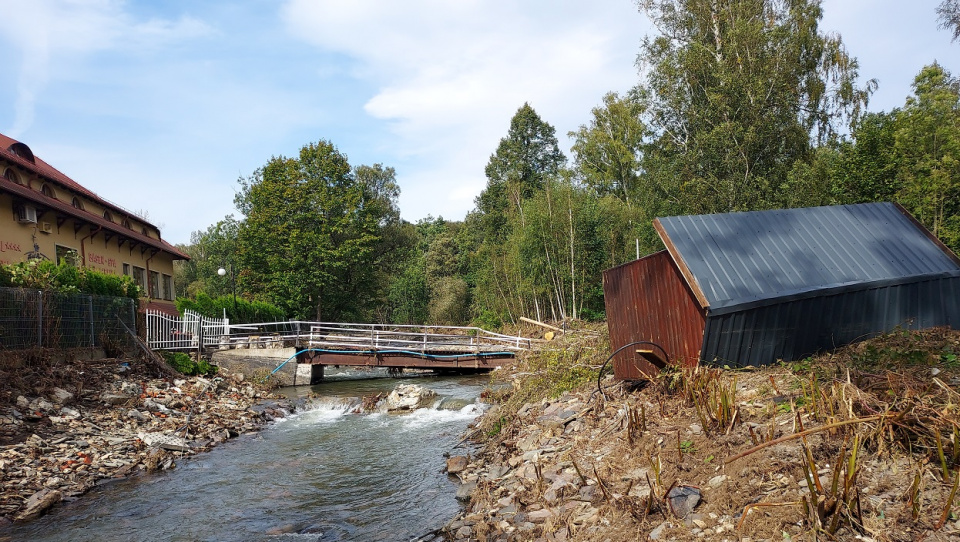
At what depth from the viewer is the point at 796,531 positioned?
13.9 feet

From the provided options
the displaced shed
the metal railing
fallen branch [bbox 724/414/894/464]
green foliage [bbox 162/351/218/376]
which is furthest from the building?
fallen branch [bbox 724/414/894/464]

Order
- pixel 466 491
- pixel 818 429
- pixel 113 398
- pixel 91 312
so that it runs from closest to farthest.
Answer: pixel 818 429
pixel 466 491
pixel 113 398
pixel 91 312

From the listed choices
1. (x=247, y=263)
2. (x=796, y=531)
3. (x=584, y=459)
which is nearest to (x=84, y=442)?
(x=584, y=459)

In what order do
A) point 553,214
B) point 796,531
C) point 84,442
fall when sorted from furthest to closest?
point 553,214 < point 84,442 < point 796,531

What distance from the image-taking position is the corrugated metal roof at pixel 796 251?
8.09 m

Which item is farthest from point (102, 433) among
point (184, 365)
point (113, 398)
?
point (184, 365)

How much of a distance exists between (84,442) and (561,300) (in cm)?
2714

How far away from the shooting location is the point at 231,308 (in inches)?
1214

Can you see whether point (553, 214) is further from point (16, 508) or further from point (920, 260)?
point (16, 508)

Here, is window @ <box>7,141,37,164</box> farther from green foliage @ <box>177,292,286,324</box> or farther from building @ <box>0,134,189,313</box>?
green foliage @ <box>177,292,286,324</box>

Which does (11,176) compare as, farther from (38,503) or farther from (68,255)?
(38,503)

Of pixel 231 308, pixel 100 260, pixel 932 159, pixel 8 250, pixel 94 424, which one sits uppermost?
pixel 932 159

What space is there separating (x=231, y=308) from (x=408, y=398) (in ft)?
56.8

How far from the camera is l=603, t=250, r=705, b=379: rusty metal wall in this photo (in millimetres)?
8023
